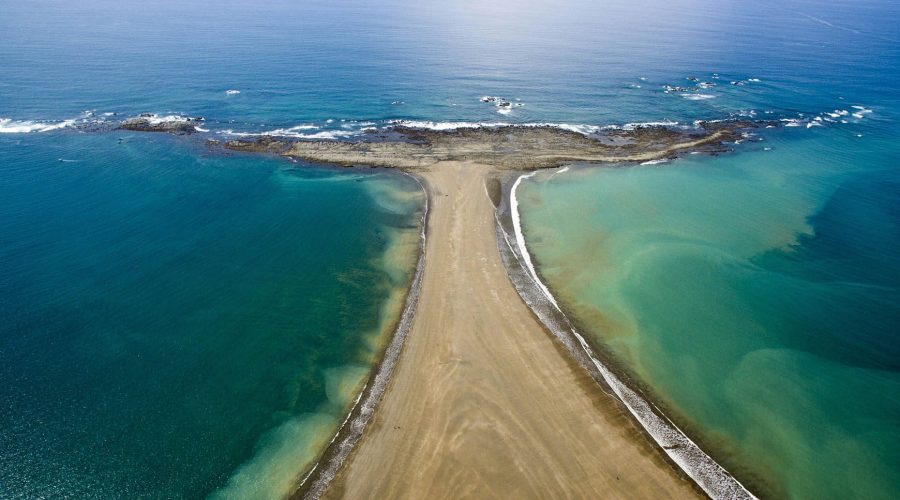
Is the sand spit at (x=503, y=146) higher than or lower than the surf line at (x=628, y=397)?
higher

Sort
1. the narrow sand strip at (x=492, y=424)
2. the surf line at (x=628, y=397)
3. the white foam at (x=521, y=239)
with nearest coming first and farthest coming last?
1. the narrow sand strip at (x=492, y=424)
2. the surf line at (x=628, y=397)
3. the white foam at (x=521, y=239)

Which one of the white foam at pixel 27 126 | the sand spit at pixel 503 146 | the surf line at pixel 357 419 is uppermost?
the white foam at pixel 27 126

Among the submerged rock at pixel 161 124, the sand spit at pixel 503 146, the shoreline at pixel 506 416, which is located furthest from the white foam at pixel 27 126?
the shoreline at pixel 506 416

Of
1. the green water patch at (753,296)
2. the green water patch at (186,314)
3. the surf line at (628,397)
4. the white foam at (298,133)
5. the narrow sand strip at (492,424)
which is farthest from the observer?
the white foam at (298,133)

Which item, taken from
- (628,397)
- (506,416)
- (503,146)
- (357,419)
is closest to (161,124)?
(503,146)

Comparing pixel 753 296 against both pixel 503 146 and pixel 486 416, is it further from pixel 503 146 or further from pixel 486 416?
pixel 503 146

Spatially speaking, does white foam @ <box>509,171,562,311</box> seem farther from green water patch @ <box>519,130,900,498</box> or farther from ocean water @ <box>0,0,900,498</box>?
ocean water @ <box>0,0,900,498</box>

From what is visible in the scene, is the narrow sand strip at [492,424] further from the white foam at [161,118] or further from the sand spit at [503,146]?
the white foam at [161,118]

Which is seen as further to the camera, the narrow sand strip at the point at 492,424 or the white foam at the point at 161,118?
the white foam at the point at 161,118
